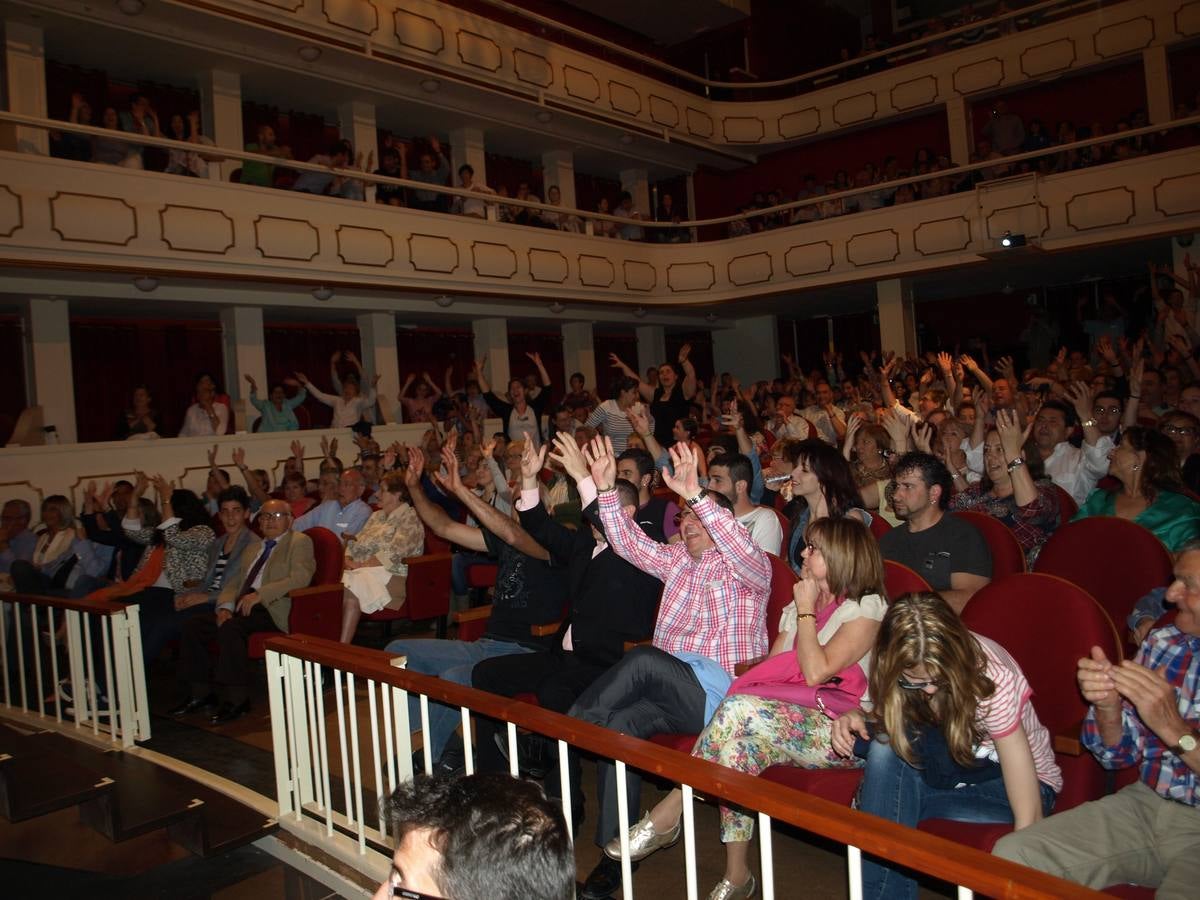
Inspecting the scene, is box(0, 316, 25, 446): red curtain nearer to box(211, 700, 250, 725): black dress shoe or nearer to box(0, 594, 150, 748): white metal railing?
box(0, 594, 150, 748): white metal railing

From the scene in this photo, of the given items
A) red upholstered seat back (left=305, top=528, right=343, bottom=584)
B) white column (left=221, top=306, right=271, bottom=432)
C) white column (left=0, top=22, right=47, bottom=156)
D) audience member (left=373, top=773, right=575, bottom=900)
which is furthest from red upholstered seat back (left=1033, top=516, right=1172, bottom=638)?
white column (left=0, top=22, right=47, bottom=156)

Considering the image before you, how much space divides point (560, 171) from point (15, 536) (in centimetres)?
976

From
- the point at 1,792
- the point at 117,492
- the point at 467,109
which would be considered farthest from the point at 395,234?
the point at 1,792

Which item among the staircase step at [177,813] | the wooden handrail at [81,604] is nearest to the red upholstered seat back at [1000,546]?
the staircase step at [177,813]

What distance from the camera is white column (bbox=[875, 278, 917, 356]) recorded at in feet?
41.7

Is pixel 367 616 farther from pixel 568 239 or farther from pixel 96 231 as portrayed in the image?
pixel 568 239

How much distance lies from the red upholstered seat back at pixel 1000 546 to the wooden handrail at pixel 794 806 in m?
2.11

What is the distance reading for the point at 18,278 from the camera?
8523 mm

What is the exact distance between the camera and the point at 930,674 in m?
2.08

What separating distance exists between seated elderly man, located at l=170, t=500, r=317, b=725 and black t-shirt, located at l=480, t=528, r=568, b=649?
1580mm

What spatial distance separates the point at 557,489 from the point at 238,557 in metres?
2.13

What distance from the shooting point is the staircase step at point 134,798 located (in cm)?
336

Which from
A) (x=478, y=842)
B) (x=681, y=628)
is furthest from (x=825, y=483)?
(x=478, y=842)

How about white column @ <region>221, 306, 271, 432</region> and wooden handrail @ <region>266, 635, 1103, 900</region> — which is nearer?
wooden handrail @ <region>266, 635, 1103, 900</region>
